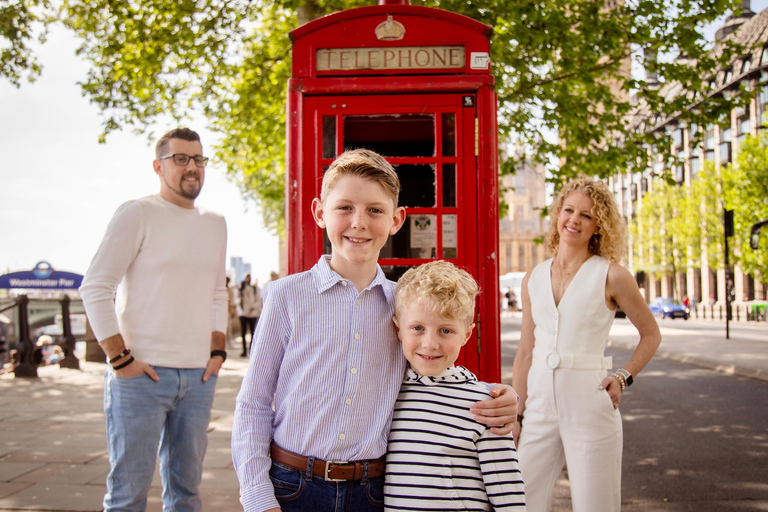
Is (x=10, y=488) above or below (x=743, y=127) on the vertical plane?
below

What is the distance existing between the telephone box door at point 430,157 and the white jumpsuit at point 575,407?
1.67ft

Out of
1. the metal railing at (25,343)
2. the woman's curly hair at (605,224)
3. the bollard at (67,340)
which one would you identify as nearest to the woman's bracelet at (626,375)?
the woman's curly hair at (605,224)

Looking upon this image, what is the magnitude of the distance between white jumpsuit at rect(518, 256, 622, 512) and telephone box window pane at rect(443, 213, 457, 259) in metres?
0.58

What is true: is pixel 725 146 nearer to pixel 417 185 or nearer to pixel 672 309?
pixel 672 309

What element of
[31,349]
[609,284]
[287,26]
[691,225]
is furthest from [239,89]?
[691,225]

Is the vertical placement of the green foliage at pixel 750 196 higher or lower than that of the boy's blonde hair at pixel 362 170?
higher

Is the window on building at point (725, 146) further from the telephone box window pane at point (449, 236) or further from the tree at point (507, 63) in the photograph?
the telephone box window pane at point (449, 236)

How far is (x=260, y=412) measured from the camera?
172cm

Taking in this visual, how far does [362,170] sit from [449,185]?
1.69 m

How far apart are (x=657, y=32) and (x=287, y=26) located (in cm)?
620

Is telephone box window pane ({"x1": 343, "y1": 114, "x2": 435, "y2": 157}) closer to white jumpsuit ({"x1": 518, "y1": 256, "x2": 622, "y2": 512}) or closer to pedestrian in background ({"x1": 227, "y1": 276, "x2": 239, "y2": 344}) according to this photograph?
white jumpsuit ({"x1": 518, "y1": 256, "x2": 622, "y2": 512})

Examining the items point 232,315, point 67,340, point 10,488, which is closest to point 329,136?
point 10,488

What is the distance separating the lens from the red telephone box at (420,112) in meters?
3.31

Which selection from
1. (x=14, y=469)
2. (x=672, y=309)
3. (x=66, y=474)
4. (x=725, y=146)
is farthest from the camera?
(x=725, y=146)
